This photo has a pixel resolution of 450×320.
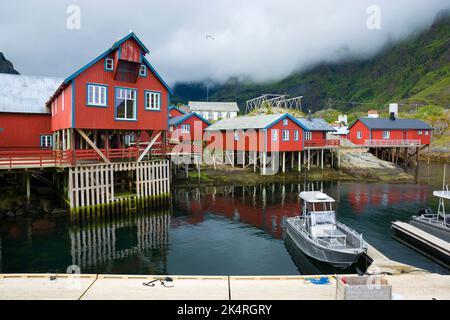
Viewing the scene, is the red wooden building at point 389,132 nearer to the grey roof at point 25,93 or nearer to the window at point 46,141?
the window at point 46,141

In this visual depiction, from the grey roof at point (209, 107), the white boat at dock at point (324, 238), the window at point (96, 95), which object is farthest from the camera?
the grey roof at point (209, 107)

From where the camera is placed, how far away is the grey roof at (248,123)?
45219mm

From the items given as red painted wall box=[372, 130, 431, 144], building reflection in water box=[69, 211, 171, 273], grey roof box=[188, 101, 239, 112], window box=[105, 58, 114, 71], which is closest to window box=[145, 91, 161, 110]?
window box=[105, 58, 114, 71]

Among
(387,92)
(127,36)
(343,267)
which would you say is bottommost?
(343,267)

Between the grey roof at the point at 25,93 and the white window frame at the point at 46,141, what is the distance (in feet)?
8.70

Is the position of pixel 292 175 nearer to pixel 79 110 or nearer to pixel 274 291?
pixel 79 110

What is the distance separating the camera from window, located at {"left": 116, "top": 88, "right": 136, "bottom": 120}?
1112 inches

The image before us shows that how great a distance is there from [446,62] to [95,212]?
176m

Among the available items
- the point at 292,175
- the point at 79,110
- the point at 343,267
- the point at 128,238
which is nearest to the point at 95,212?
the point at 128,238

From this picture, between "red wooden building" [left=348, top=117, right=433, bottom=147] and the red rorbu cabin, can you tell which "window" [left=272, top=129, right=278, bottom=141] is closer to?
the red rorbu cabin

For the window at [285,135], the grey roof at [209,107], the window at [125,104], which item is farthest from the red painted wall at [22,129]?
the grey roof at [209,107]

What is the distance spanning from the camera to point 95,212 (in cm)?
2628

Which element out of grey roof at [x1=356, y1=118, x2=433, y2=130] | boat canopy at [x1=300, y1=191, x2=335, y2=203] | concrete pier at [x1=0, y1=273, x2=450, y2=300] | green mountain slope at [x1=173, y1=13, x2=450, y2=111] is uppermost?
green mountain slope at [x1=173, y1=13, x2=450, y2=111]

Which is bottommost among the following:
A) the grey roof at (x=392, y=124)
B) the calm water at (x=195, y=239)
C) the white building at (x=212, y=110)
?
the calm water at (x=195, y=239)
